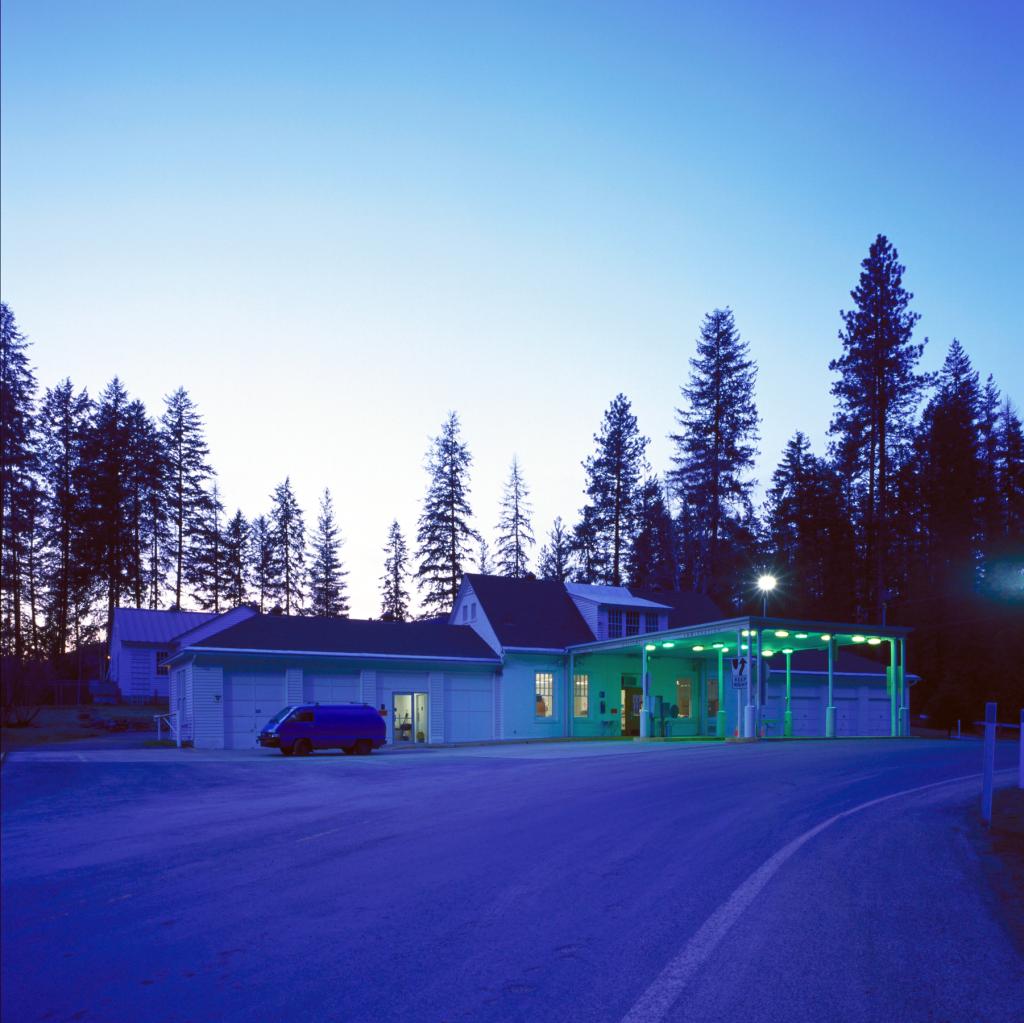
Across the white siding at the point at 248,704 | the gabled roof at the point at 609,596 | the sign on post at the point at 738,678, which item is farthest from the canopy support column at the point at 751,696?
the white siding at the point at 248,704

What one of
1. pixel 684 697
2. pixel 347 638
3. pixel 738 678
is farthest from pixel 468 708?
pixel 738 678

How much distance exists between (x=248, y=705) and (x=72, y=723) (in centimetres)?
1139

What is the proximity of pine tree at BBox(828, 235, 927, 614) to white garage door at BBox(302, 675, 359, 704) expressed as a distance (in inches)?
1246

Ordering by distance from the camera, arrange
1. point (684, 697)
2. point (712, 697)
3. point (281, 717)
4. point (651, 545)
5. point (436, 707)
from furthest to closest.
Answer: point (651, 545)
point (712, 697)
point (684, 697)
point (436, 707)
point (281, 717)

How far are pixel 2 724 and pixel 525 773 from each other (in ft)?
58.8

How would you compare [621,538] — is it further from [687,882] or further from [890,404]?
[687,882]

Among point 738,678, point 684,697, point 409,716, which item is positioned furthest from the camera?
point 684,697

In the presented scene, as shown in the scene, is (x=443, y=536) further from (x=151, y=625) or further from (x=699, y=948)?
(x=699, y=948)

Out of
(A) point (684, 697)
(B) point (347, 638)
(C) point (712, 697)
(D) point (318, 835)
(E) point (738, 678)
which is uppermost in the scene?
(D) point (318, 835)

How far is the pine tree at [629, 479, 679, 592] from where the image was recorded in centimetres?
7094

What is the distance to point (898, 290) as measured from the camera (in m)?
56.1

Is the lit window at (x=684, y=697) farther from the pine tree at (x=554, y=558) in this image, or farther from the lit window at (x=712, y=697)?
the pine tree at (x=554, y=558)

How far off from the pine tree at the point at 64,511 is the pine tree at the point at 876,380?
4895 centimetres

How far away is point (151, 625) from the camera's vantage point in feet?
175
